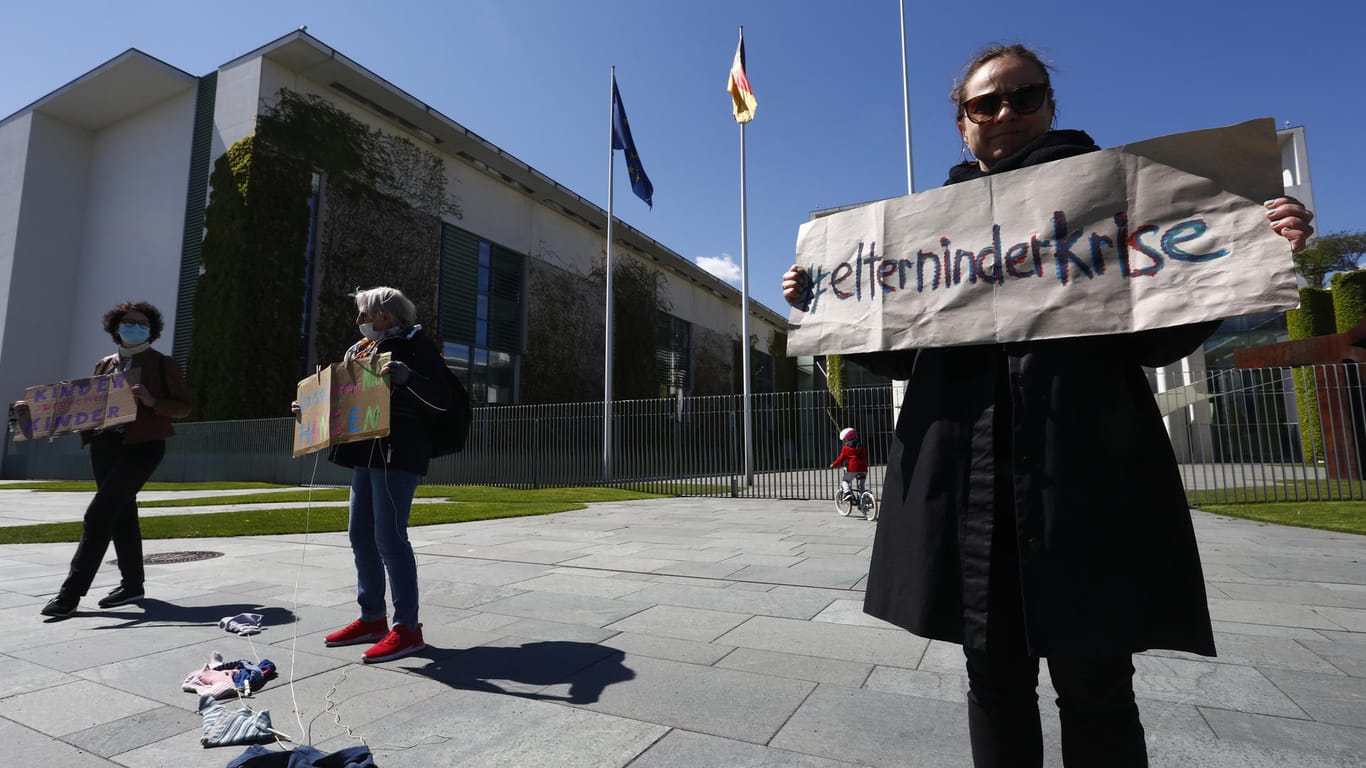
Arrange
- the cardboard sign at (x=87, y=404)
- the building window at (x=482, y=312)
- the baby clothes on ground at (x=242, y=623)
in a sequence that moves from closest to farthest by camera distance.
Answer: the baby clothes on ground at (x=242, y=623)
the cardboard sign at (x=87, y=404)
the building window at (x=482, y=312)

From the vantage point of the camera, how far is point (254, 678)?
298 centimetres

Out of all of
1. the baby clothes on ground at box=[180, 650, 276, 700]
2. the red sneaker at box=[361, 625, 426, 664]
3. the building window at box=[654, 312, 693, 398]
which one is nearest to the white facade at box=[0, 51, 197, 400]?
the building window at box=[654, 312, 693, 398]

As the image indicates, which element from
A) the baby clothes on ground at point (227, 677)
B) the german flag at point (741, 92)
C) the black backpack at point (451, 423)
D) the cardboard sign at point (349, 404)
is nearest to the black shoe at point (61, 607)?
the baby clothes on ground at point (227, 677)

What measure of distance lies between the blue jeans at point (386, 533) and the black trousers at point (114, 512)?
1.87 m

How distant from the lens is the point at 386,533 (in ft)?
11.0

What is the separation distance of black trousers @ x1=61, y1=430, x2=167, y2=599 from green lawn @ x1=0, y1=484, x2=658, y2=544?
106 centimetres

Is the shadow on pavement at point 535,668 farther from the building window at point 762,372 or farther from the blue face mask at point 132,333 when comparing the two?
the building window at point 762,372

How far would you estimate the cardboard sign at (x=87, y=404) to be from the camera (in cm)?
442

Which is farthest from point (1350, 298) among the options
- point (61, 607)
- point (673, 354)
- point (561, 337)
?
point (673, 354)

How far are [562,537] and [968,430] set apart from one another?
713 cm

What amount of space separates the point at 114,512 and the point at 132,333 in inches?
48.6

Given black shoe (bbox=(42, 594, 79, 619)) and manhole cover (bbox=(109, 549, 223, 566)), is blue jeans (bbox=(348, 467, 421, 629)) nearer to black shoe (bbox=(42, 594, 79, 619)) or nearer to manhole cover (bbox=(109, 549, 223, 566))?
black shoe (bbox=(42, 594, 79, 619))

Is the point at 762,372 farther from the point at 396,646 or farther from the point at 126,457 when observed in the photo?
the point at 396,646

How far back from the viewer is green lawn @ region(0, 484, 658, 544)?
322 inches
